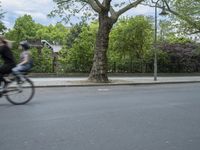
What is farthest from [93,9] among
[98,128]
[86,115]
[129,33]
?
[98,128]

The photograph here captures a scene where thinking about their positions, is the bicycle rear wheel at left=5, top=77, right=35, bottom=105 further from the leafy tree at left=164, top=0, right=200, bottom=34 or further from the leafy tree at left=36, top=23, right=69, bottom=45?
the leafy tree at left=36, top=23, right=69, bottom=45

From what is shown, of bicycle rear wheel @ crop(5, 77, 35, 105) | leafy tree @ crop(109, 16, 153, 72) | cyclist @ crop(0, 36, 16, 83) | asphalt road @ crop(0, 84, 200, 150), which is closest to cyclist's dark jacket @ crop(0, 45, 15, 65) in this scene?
cyclist @ crop(0, 36, 16, 83)

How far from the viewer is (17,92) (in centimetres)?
1128

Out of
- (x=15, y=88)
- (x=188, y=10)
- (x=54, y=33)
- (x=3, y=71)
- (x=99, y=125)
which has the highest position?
(x=54, y=33)

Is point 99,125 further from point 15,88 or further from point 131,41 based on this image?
point 131,41

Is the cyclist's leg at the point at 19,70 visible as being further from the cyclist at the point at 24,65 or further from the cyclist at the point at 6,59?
the cyclist at the point at 6,59

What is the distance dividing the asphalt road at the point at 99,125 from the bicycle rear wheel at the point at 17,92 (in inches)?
12.7

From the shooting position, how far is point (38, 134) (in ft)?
25.1

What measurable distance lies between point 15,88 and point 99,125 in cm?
347

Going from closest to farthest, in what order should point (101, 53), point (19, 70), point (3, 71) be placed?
point (3, 71) < point (19, 70) < point (101, 53)

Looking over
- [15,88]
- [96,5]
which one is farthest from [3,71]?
[96,5]

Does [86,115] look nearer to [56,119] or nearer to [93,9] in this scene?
[56,119]

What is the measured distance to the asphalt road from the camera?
7018 millimetres

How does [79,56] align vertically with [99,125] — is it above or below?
above
